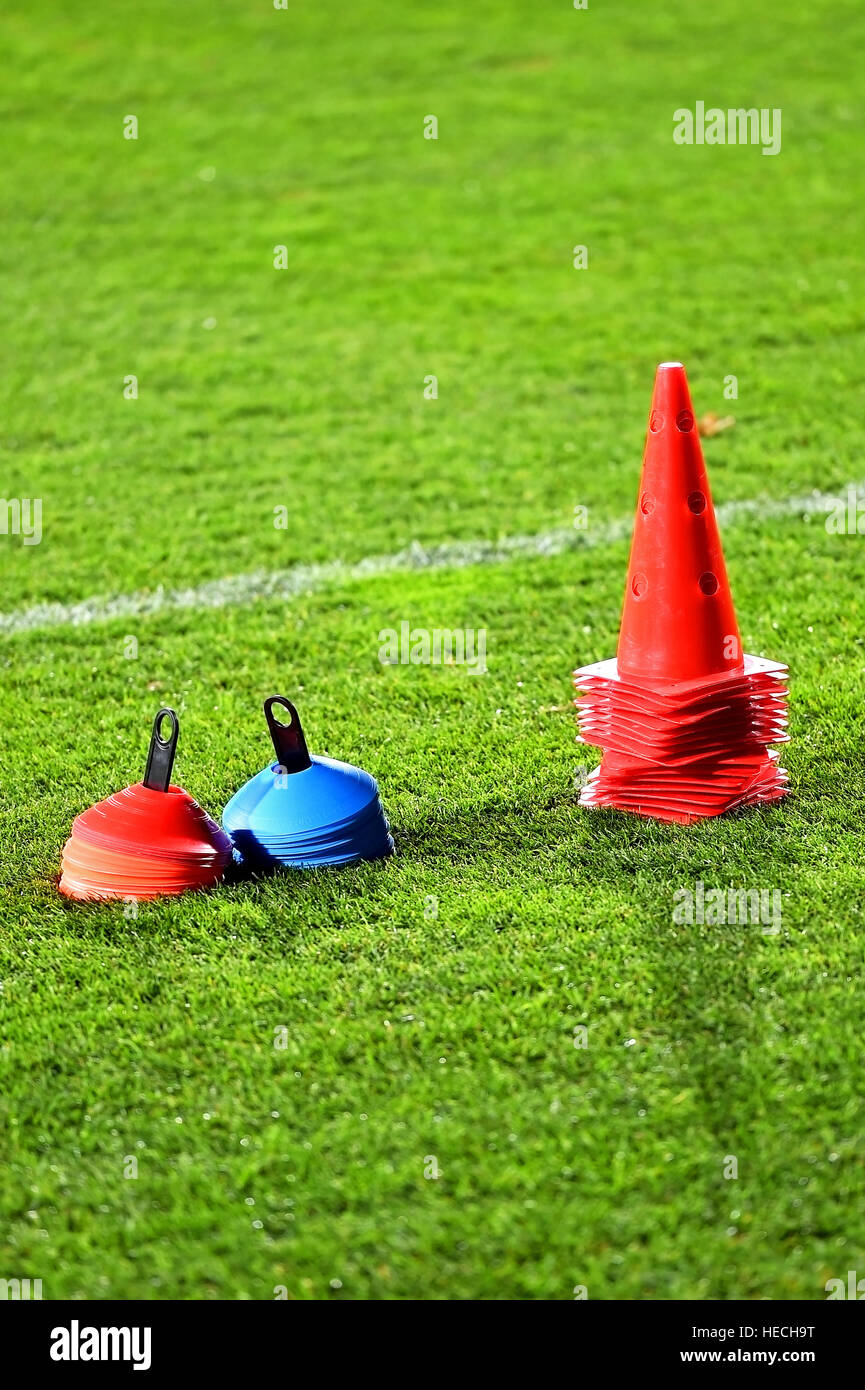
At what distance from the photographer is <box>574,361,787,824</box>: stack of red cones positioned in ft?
13.5

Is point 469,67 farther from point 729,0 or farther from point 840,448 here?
point 840,448

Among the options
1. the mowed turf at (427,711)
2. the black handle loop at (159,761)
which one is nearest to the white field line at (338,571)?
the mowed turf at (427,711)

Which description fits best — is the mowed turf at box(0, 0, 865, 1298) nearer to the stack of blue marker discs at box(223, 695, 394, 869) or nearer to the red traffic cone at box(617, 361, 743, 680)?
the stack of blue marker discs at box(223, 695, 394, 869)

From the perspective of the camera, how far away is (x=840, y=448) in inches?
295

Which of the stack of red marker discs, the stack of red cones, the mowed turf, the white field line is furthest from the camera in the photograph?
the white field line

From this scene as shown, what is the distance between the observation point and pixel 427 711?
5.11 meters

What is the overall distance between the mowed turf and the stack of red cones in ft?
0.49

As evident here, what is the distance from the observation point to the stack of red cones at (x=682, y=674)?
162 inches

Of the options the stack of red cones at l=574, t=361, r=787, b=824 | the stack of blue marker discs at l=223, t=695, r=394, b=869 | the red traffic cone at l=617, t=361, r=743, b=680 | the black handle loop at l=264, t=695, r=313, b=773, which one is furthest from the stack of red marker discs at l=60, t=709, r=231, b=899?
the red traffic cone at l=617, t=361, r=743, b=680

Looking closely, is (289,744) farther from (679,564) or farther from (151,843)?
(679,564)

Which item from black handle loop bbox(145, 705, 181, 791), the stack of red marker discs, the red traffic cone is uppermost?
the red traffic cone

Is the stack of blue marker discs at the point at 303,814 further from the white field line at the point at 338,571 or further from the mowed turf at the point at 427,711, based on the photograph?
the white field line at the point at 338,571

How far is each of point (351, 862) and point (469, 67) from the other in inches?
537

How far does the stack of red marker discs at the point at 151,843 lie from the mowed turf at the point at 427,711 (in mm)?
74
